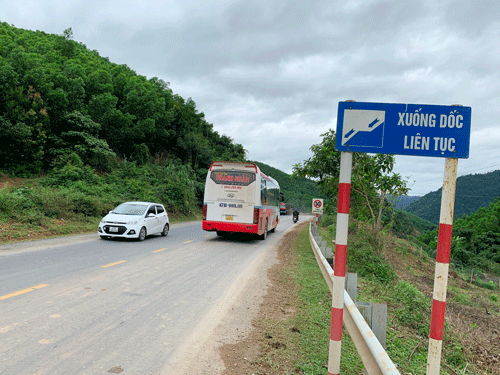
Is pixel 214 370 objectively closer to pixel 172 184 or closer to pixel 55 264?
pixel 55 264

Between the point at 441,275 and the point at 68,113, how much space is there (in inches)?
1254

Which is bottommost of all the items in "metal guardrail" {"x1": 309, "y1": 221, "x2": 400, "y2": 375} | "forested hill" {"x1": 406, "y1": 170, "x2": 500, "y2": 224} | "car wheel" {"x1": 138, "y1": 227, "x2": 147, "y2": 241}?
"car wheel" {"x1": 138, "y1": 227, "x2": 147, "y2": 241}

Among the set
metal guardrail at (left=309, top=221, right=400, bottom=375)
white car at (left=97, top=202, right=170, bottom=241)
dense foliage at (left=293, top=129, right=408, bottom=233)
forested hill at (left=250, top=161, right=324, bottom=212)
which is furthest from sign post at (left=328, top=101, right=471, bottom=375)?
forested hill at (left=250, top=161, right=324, bottom=212)

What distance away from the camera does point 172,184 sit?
32.4 m

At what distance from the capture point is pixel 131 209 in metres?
15.4

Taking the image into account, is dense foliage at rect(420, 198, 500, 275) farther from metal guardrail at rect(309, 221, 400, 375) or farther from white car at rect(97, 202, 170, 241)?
metal guardrail at rect(309, 221, 400, 375)

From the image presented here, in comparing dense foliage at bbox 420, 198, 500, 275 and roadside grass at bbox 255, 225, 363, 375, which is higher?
roadside grass at bbox 255, 225, 363, 375

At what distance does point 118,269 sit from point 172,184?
79.3 feet

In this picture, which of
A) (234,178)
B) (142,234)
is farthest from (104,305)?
(234,178)

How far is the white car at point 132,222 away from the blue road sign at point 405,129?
1253 cm

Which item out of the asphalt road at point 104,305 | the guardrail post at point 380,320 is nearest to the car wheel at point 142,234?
the asphalt road at point 104,305

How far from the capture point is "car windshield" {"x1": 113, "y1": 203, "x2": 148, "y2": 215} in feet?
49.6

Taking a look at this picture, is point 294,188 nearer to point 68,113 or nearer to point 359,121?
point 68,113

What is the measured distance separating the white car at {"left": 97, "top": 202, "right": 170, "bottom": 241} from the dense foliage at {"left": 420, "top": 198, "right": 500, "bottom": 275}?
95.5 ft
